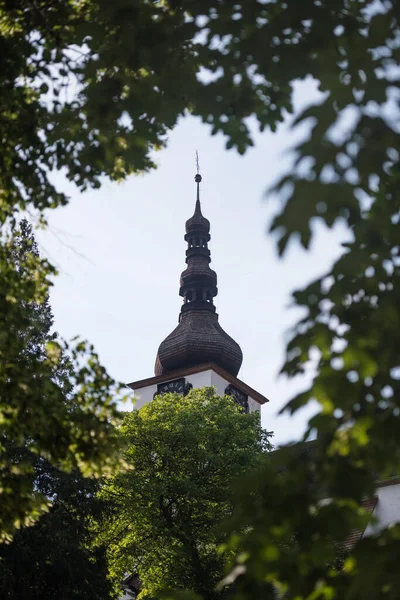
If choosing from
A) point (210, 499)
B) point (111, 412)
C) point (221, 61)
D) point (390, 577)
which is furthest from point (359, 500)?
point (210, 499)

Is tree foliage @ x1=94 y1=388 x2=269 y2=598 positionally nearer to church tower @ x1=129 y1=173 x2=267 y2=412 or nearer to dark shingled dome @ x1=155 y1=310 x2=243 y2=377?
church tower @ x1=129 y1=173 x2=267 y2=412

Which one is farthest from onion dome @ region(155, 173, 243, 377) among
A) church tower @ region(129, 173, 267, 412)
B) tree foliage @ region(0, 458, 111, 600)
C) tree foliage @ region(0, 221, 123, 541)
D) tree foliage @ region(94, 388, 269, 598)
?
tree foliage @ region(0, 221, 123, 541)

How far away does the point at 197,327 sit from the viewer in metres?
63.2

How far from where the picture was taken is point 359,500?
3.70 meters

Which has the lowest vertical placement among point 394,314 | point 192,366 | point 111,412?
point 394,314

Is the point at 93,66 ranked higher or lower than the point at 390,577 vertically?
higher

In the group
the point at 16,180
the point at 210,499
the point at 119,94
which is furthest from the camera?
the point at 210,499

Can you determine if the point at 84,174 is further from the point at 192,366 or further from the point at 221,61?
the point at 192,366

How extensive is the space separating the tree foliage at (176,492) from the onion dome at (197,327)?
2801 centimetres

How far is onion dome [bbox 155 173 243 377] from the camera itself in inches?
2456

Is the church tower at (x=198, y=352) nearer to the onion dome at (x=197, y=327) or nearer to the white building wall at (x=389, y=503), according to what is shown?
the onion dome at (x=197, y=327)

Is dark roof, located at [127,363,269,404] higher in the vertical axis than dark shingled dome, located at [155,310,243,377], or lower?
lower

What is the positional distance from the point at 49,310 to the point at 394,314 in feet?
110

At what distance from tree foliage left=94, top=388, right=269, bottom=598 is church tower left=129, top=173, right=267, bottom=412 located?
1050 inches
